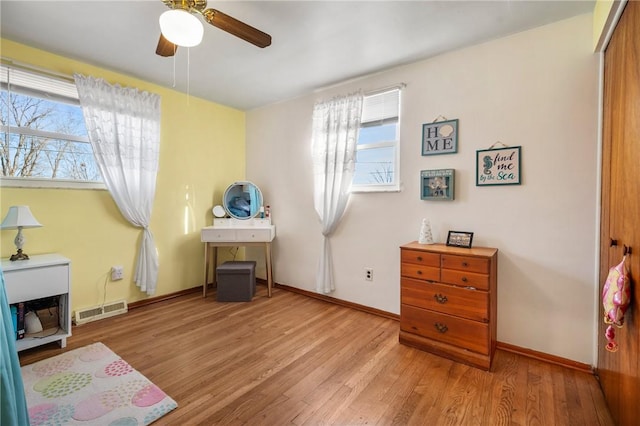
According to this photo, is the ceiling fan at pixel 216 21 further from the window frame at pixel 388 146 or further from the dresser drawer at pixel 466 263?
the dresser drawer at pixel 466 263

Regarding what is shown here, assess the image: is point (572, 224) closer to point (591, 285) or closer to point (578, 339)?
point (591, 285)

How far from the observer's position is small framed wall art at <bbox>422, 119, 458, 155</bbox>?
2465 mm

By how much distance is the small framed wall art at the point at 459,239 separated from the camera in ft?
7.57

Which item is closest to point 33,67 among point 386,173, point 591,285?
point 386,173

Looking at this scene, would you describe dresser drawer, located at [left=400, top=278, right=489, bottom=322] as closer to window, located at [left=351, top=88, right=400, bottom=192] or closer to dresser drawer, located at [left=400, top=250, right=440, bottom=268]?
dresser drawer, located at [left=400, top=250, right=440, bottom=268]

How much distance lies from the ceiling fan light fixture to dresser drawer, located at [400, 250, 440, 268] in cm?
204

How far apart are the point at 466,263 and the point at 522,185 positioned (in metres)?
0.76

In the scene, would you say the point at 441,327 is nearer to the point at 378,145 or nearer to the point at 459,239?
the point at 459,239

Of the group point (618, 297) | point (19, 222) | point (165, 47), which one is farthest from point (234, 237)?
point (618, 297)

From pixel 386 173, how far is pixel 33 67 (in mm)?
3270

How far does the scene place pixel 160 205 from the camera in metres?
Answer: 3.34

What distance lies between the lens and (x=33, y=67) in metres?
2.46

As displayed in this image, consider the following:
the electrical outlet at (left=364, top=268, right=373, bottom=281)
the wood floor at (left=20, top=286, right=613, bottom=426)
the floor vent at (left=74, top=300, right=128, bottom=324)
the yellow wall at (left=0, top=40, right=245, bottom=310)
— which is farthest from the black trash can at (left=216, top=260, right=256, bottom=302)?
the electrical outlet at (left=364, top=268, right=373, bottom=281)

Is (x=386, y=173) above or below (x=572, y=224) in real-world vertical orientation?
above
